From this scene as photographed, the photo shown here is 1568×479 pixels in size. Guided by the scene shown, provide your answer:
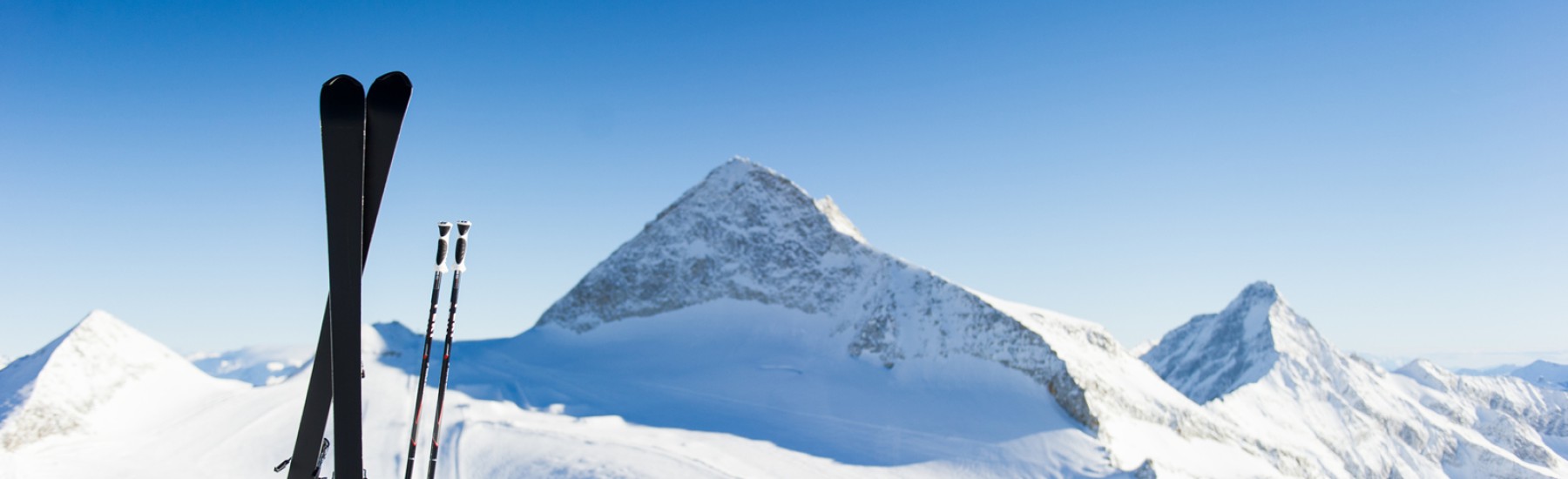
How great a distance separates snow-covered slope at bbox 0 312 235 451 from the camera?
3534 centimetres

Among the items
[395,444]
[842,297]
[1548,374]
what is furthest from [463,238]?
[1548,374]

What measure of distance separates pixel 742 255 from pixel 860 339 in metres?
15.2

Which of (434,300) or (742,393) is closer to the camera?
(434,300)

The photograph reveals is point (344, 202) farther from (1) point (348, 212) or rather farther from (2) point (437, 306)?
(2) point (437, 306)

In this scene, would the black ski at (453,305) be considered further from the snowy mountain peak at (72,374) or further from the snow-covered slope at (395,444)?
→ the snowy mountain peak at (72,374)

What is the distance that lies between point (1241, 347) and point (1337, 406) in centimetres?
2106

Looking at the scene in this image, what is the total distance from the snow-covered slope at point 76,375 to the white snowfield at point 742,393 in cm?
10

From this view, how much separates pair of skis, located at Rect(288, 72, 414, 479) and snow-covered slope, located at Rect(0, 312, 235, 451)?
122 feet

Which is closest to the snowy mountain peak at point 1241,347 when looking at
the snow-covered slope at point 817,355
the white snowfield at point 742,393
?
the white snowfield at point 742,393

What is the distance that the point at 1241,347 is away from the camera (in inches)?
4441

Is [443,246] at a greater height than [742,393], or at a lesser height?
greater

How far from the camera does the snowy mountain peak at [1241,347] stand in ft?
337

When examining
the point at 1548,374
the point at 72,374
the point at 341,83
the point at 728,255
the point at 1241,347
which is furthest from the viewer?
the point at 1548,374

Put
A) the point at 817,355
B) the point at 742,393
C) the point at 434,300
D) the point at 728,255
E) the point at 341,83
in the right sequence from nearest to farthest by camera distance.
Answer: the point at 341,83 → the point at 434,300 → the point at 742,393 → the point at 817,355 → the point at 728,255
